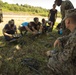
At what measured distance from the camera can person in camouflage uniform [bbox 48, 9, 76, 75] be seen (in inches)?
100

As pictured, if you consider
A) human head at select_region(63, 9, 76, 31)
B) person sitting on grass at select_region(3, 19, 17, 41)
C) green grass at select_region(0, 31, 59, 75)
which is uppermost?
human head at select_region(63, 9, 76, 31)

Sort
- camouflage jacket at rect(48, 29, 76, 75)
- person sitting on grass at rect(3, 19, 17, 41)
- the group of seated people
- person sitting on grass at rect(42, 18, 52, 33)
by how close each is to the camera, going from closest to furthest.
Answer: camouflage jacket at rect(48, 29, 76, 75) → person sitting on grass at rect(3, 19, 17, 41) → the group of seated people → person sitting on grass at rect(42, 18, 52, 33)

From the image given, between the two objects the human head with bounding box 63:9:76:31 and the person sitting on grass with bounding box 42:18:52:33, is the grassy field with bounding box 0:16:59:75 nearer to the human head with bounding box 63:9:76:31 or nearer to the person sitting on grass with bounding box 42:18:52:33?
the person sitting on grass with bounding box 42:18:52:33

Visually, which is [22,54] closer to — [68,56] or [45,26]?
[45,26]

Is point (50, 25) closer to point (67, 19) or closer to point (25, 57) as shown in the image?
point (25, 57)

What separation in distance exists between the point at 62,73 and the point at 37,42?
6355 mm

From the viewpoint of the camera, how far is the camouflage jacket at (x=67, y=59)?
8.34ft

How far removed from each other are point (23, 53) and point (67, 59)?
5.23 m

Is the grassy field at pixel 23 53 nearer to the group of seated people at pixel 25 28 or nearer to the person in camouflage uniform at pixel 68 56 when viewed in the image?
the group of seated people at pixel 25 28

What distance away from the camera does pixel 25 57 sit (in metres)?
7.41

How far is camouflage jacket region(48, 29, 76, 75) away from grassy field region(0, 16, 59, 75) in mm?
2931

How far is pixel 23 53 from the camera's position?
7805 mm

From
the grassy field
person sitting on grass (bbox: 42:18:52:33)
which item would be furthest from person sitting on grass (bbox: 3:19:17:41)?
person sitting on grass (bbox: 42:18:52:33)

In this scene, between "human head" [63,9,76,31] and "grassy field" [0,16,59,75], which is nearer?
"human head" [63,9,76,31]
